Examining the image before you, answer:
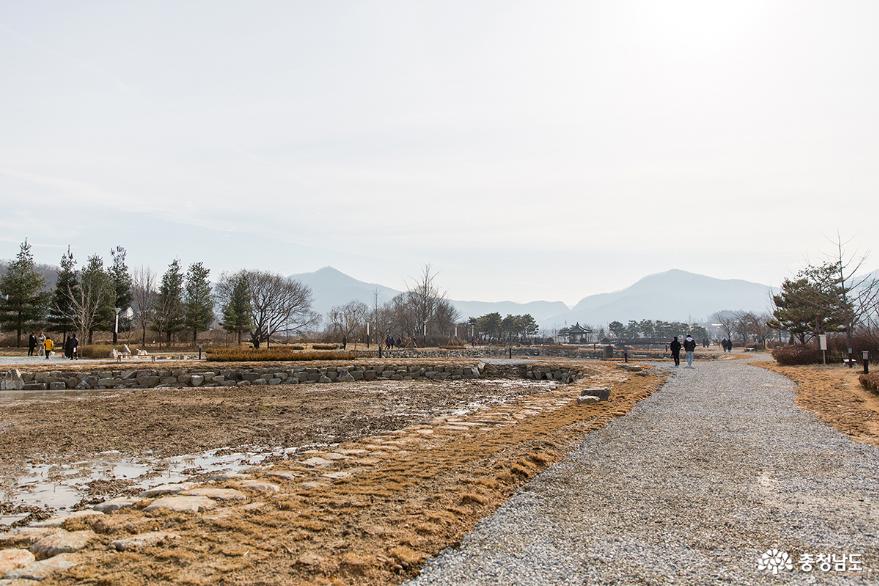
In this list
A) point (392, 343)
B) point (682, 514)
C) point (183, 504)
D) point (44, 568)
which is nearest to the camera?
point (44, 568)

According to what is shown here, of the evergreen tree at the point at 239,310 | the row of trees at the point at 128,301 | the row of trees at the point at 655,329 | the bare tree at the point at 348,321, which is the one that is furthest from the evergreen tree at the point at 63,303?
the row of trees at the point at 655,329

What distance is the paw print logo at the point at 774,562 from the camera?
360 centimetres

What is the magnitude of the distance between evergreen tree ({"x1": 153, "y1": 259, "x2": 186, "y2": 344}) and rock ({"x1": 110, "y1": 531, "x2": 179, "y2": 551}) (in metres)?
48.5

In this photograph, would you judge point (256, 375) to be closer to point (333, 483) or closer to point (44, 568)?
point (333, 483)

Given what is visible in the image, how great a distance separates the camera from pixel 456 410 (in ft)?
40.7

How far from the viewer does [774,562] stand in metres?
3.71

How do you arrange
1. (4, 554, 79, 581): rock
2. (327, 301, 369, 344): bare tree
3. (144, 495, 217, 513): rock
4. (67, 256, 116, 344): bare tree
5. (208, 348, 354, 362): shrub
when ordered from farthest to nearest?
(327, 301, 369, 344): bare tree, (67, 256, 116, 344): bare tree, (208, 348, 354, 362): shrub, (144, 495, 217, 513): rock, (4, 554, 79, 581): rock

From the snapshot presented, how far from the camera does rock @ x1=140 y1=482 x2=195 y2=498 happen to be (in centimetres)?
545

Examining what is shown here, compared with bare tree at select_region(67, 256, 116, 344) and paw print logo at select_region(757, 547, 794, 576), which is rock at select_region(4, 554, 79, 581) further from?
bare tree at select_region(67, 256, 116, 344)

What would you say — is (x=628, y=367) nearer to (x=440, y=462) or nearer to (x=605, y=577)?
(x=440, y=462)

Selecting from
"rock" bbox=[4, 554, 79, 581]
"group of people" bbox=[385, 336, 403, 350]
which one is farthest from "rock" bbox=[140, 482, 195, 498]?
"group of people" bbox=[385, 336, 403, 350]

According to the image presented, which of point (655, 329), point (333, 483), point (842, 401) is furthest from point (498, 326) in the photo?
point (333, 483)

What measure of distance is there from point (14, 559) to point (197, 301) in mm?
52811

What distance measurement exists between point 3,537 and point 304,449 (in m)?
4.08
